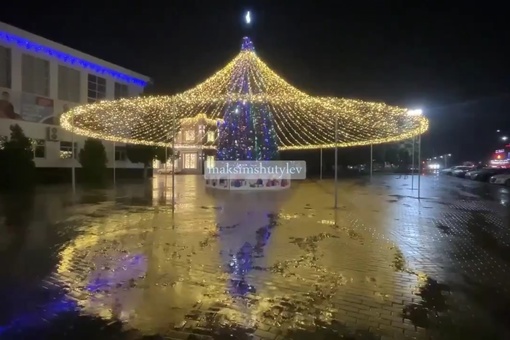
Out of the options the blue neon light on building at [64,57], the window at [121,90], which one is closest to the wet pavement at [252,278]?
the blue neon light on building at [64,57]

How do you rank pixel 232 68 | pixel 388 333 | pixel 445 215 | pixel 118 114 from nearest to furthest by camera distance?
pixel 388 333 < pixel 445 215 < pixel 232 68 < pixel 118 114

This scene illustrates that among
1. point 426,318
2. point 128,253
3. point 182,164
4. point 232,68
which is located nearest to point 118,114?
point 232,68

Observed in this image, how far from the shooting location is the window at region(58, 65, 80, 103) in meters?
28.7

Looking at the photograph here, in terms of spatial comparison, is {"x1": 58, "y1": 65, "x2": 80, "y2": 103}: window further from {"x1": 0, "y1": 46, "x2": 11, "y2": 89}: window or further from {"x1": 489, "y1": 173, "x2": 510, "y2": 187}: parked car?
{"x1": 489, "y1": 173, "x2": 510, "y2": 187}: parked car

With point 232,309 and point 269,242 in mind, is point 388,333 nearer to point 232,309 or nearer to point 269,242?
point 232,309

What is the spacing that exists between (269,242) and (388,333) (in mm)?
3920

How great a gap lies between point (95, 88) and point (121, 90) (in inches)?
125

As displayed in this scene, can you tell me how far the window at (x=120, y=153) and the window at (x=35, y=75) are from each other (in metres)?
8.24

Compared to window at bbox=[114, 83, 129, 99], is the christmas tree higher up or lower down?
lower down

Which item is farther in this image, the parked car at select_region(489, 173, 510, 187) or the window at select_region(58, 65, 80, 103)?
the window at select_region(58, 65, 80, 103)

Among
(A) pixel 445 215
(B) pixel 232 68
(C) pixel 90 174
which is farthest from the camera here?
(C) pixel 90 174

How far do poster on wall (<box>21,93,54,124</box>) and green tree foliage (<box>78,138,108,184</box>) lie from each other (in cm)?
267

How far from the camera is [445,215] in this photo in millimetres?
11539

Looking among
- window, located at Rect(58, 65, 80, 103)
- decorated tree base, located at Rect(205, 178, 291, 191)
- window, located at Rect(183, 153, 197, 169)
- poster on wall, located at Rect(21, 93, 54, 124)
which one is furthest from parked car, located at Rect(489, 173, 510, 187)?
window, located at Rect(183, 153, 197, 169)
